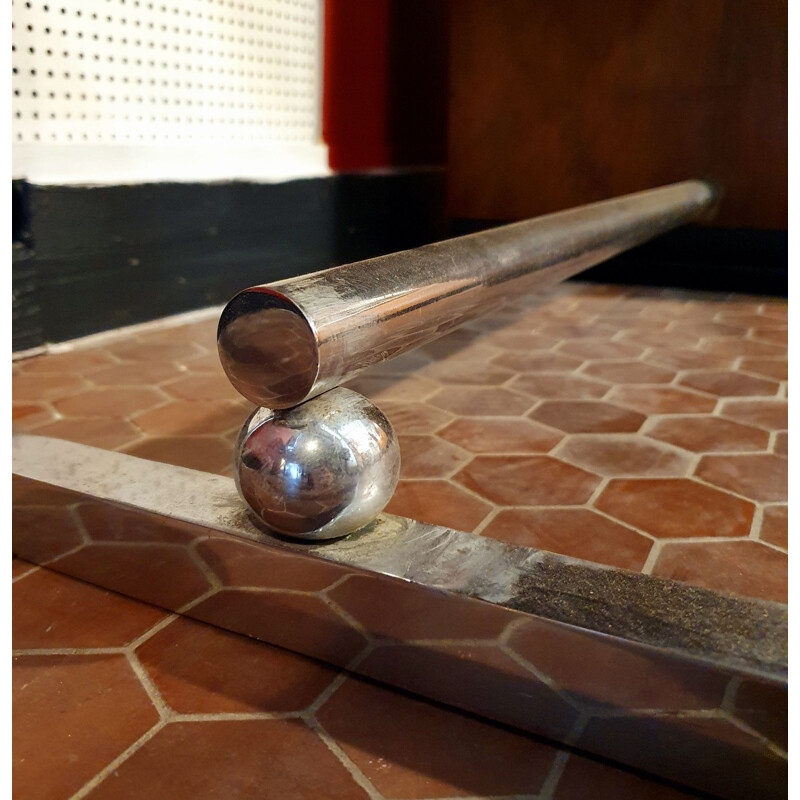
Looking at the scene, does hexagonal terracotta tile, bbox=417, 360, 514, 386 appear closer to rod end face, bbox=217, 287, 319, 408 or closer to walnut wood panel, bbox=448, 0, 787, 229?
rod end face, bbox=217, 287, 319, 408

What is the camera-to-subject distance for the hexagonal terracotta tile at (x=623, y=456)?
1.43 metres

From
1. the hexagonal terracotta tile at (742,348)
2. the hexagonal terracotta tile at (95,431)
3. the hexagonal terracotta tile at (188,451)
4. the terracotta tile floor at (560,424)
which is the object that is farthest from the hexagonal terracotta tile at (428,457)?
the hexagonal terracotta tile at (742,348)

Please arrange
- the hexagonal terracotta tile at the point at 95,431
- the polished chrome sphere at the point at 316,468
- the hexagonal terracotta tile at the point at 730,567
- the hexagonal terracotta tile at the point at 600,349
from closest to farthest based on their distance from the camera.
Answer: the polished chrome sphere at the point at 316,468, the hexagonal terracotta tile at the point at 730,567, the hexagonal terracotta tile at the point at 95,431, the hexagonal terracotta tile at the point at 600,349

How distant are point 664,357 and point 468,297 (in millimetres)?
1444

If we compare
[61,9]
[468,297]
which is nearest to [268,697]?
[468,297]

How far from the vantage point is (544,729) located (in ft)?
2.47

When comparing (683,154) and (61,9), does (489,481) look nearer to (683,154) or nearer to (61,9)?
(61,9)

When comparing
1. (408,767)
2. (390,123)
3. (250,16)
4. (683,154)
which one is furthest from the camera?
(390,123)

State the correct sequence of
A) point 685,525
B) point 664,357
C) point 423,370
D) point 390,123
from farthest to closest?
point 390,123
point 664,357
point 423,370
point 685,525

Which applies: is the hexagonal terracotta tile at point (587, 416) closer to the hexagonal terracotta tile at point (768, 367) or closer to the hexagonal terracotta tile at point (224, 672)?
the hexagonal terracotta tile at point (768, 367)

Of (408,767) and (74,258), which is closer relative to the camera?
(408,767)

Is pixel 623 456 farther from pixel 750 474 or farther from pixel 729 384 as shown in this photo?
pixel 729 384

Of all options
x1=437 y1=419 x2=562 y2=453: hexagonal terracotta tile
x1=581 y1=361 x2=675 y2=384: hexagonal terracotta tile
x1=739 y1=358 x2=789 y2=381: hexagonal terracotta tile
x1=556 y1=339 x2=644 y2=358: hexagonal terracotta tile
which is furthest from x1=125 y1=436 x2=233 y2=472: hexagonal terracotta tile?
x1=739 y1=358 x2=789 y2=381: hexagonal terracotta tile

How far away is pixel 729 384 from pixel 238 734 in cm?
164
